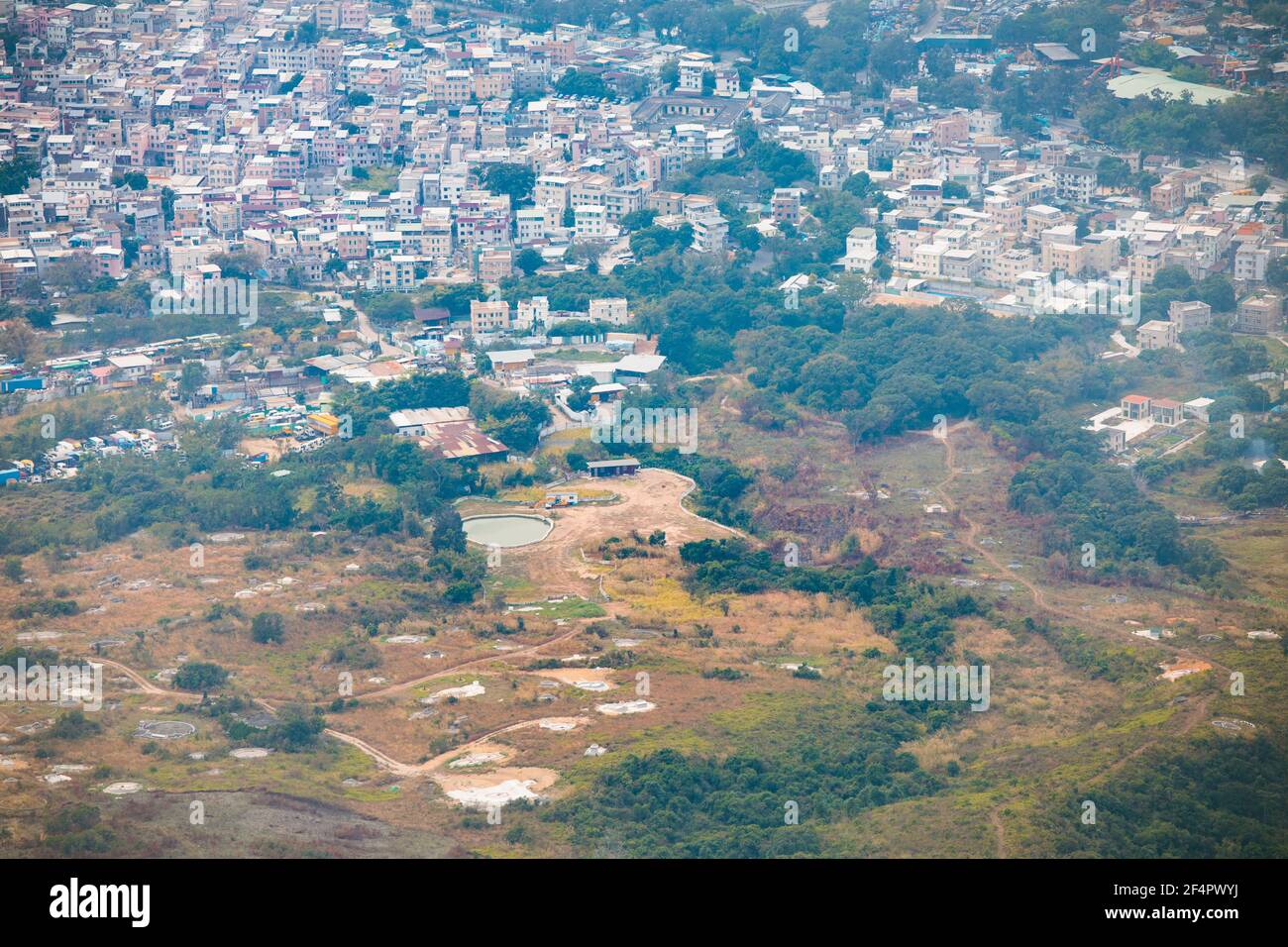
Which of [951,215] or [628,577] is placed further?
[951,215]

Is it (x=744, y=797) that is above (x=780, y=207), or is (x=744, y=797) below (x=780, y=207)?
below

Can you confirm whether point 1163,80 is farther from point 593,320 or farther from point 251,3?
point 251,3

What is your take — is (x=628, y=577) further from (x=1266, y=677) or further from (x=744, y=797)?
(x=1266, y=677)

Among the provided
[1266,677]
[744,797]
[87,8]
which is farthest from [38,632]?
[87,8]

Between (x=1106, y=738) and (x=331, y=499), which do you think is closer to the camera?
(x=1106, y=738)

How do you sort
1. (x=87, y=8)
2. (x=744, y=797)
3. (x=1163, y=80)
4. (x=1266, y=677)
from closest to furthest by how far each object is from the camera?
(x=744, y=797) < (x=1266, y=677) < (x=1163, y=80) < (x=87, y=8)

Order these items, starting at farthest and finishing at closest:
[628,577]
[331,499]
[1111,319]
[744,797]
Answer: [1111,319] → [331,499] → [628,577] → [744,797]

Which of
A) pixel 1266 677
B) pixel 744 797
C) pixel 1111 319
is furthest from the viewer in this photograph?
pixel 1111 319
